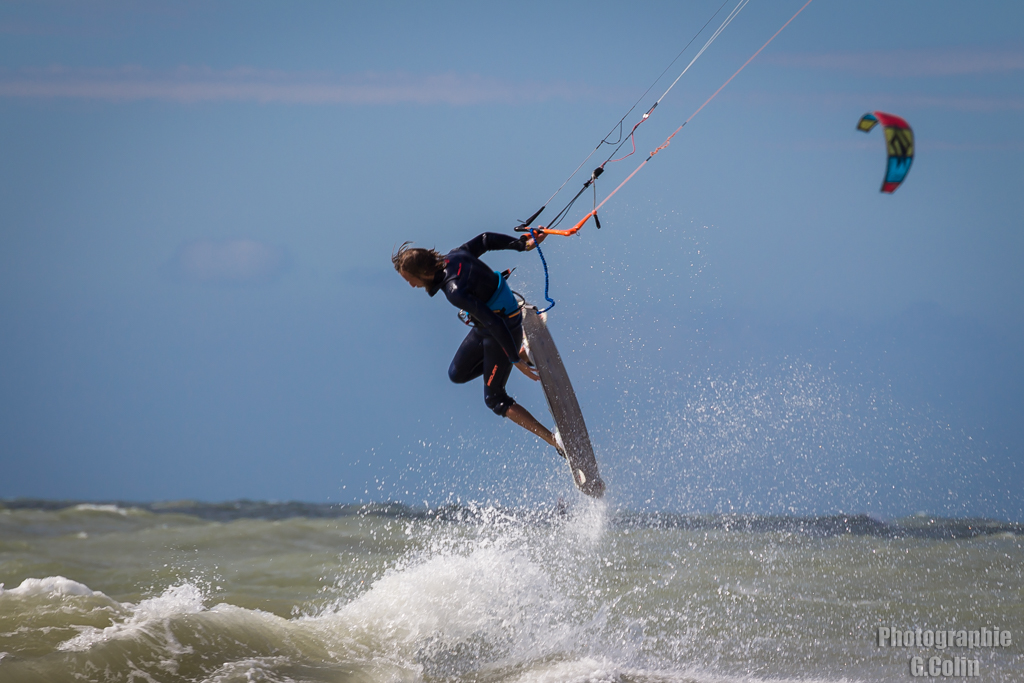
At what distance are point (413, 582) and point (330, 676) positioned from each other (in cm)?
167

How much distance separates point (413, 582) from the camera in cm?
579

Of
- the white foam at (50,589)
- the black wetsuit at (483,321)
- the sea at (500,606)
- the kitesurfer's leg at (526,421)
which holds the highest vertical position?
the black wetsuit at (483,321)

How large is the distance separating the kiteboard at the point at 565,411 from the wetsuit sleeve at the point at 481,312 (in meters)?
0.36

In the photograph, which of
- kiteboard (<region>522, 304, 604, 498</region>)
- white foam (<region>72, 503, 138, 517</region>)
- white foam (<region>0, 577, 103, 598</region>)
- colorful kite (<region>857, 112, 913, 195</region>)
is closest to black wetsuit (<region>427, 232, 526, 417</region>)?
kiteboard (<region>522, 304, 604, 498</region>)

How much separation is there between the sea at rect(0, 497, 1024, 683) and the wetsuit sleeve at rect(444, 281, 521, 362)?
55.0 inches

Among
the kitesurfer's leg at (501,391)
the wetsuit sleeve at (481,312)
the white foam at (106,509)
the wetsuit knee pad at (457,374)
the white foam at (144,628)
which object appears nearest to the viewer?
the white foam at (144,628)

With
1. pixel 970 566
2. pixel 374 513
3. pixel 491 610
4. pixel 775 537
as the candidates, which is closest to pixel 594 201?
pixel 491 610

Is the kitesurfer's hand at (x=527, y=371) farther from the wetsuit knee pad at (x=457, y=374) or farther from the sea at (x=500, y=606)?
the sea at (x=500, y=606)

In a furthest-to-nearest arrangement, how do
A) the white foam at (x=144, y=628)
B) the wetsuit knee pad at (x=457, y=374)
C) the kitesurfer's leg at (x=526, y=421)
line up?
the wetsuit knee pad at (x=457, y=374), the kitesurfer's leg at (x=526, y=421), the white foam at (x=144, y=628)

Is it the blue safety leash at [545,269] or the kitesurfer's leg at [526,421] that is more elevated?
the blue safety leash at [545,269]

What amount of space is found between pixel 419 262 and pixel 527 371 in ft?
3.88

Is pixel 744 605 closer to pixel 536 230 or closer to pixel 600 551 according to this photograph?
pixel 600 551

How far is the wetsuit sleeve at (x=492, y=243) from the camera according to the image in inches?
202

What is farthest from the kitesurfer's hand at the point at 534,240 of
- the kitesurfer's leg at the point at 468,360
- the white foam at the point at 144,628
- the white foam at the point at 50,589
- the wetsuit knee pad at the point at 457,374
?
the white foam at the point at 50,589
